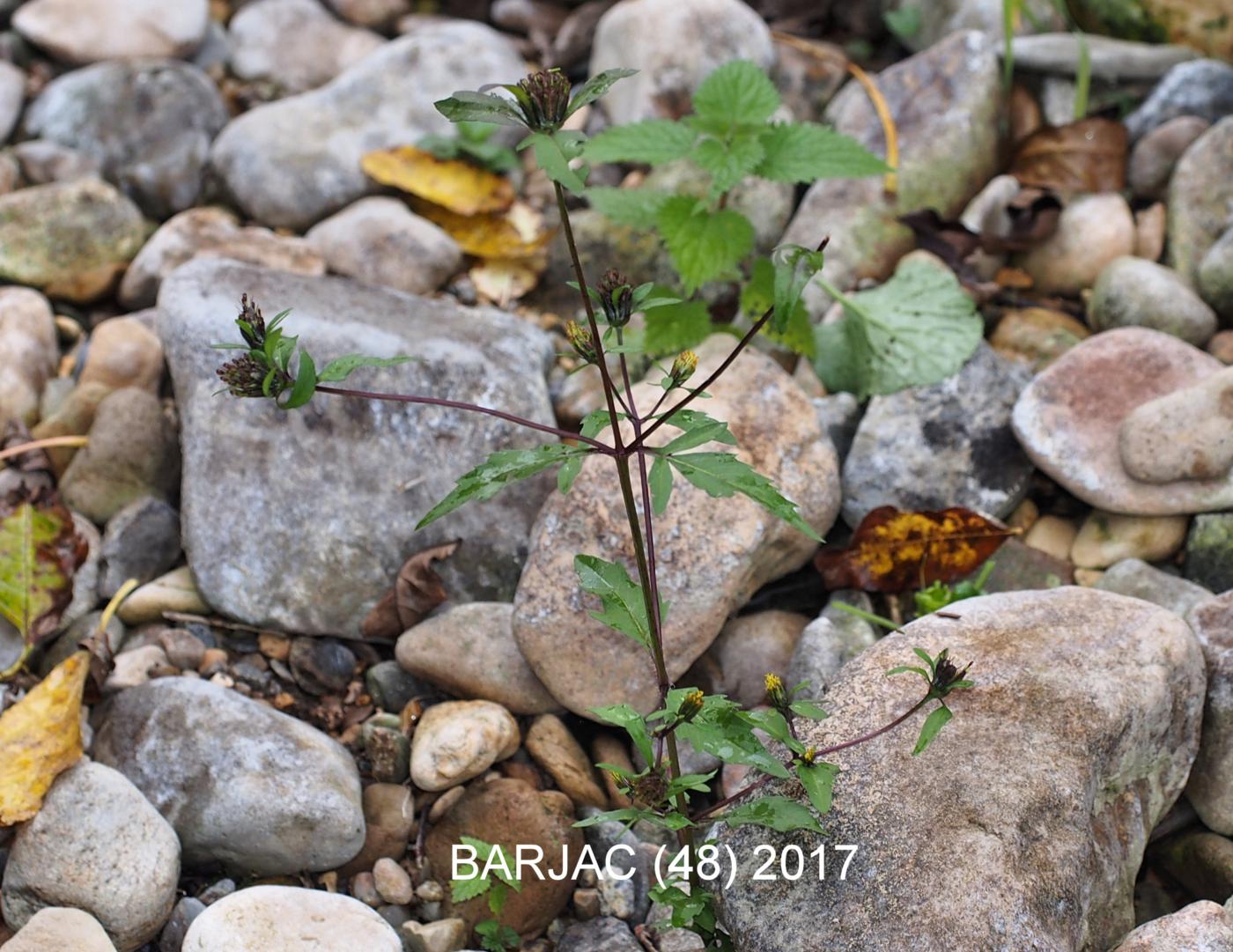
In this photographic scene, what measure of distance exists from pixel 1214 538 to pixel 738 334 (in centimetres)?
140

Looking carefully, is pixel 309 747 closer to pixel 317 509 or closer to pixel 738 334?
pixel 317 509

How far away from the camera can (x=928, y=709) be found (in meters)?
2.54

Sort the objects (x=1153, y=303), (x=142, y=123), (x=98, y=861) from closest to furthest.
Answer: (x=98, y=861) < (x=1153, y=303) < (x=142, y=123)

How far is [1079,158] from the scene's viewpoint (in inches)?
162

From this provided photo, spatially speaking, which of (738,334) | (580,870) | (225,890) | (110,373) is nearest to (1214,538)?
(738,334)

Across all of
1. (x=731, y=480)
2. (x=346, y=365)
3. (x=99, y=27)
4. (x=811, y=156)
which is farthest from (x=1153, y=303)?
(x=99, y=27)

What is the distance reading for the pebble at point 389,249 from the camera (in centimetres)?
412

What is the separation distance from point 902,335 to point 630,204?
0.90 m

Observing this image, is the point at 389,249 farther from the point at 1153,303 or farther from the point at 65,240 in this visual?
the point at 1153,303

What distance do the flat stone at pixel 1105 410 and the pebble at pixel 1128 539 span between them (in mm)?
45

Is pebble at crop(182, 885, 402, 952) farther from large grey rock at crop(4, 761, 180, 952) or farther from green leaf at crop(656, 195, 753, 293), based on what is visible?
green leaf at crop(656, 195, 753, 293)

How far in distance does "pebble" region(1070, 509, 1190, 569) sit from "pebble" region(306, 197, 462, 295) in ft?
7.34

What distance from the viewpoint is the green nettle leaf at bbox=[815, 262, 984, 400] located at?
3.49m

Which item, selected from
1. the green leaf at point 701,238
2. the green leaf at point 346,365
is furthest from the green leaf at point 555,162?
the green leaf at point 701,238
